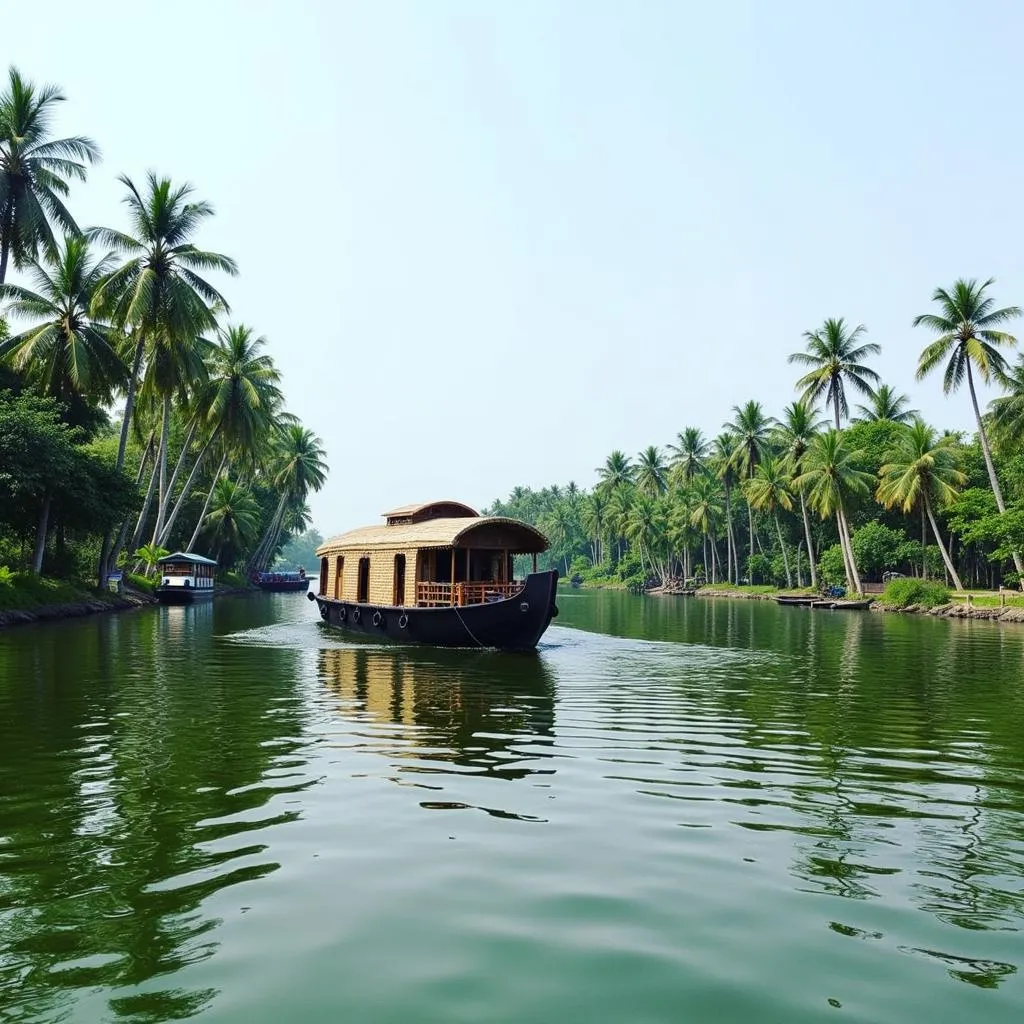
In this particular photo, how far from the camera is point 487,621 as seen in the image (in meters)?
19.5

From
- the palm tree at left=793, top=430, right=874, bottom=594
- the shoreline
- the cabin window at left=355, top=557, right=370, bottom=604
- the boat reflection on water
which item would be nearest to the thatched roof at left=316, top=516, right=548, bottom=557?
the cabin window at left=355, top=557, right=370, bottom=604

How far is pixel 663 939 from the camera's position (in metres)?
4.28

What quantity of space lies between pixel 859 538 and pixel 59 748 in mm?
50961

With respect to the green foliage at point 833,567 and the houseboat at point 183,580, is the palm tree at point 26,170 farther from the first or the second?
the green foliage at point 833,567

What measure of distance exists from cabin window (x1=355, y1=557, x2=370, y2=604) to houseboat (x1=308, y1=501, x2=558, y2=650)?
3 centimetres

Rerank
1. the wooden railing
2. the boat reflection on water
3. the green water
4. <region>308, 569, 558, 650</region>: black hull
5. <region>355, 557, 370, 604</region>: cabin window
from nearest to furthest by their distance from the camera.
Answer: the green water, the boat reflection on water, <region>308, 569, 558, 650</region>: black hull, the wooden railing, <region>355, 557, 370, 604</region>: cabin window

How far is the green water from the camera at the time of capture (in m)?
3.73

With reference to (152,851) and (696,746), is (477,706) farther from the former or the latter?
(152,851)

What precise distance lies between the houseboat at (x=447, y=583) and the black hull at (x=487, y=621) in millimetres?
23

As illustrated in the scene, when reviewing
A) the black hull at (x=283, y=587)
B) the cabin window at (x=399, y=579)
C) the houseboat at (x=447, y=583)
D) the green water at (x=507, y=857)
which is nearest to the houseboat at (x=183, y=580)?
the houseboat at (x=447, y=583)

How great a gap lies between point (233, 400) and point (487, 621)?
28.4m

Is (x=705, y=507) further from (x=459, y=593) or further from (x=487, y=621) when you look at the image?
(x=487, y=621)

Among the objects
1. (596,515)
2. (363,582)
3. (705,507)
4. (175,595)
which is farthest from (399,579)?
(596,515)

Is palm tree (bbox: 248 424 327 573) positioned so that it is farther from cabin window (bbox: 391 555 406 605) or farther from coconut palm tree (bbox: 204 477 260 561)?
cabin window (bbox: 391 555 406 605)
